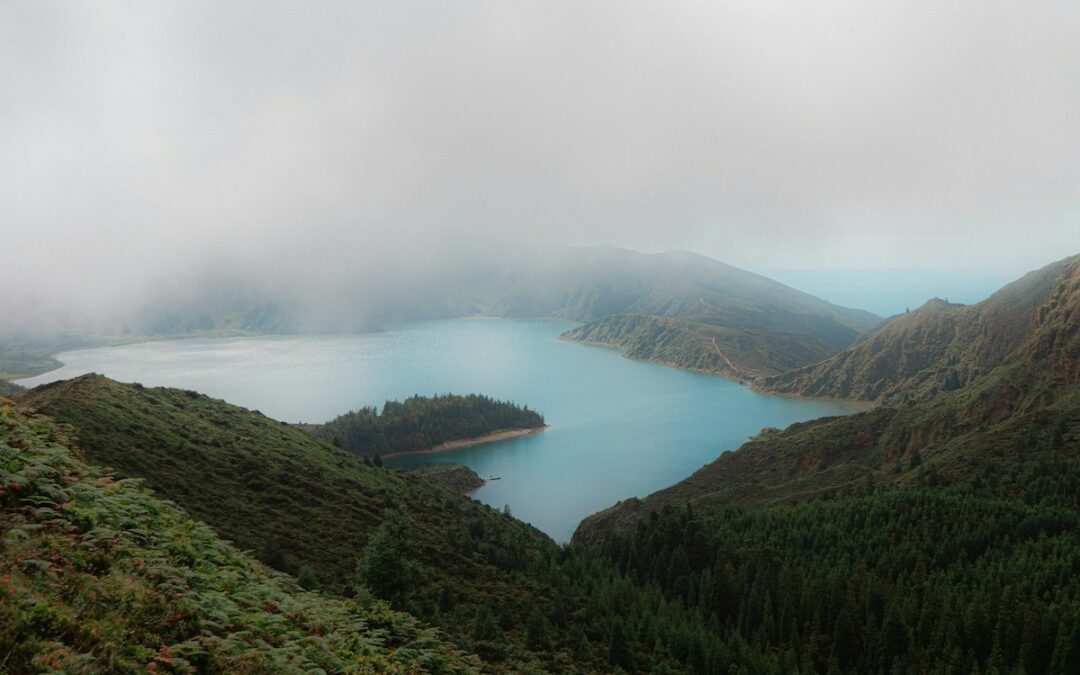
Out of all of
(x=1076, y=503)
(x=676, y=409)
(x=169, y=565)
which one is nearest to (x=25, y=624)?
(x=169, y=565)

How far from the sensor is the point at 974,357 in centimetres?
18300

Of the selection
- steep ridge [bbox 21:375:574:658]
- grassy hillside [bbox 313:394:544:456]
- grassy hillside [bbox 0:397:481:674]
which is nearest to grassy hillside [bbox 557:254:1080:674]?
steep ridge [bbox 21:375:574:658]

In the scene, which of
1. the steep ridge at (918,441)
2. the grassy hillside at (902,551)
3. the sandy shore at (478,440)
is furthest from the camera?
the sandy shore at (478,440)

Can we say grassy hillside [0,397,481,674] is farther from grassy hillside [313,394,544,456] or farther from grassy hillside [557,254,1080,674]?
grassy hillside [313,394,544,456]

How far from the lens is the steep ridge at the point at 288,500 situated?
33.3 metres

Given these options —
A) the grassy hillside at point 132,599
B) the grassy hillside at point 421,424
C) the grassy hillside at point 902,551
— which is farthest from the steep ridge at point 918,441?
the grassy hillside at point 132,599

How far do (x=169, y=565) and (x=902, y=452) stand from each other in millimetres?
105303

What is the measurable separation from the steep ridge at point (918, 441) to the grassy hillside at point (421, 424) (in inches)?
2508

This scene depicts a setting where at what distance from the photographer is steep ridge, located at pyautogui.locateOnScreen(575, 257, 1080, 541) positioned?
76.8 m

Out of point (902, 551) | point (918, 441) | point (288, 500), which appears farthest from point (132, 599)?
point (918, 441)

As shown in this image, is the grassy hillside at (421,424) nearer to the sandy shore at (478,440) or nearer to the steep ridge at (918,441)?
the sandy shore at (478,440)

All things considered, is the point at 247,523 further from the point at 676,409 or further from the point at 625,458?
the point at 676,409

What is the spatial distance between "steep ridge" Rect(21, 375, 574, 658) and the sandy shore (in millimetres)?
88291

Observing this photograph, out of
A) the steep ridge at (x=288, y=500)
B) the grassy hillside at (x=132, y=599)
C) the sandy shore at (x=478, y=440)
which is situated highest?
the grassy hillside at (x=132, y=599)
